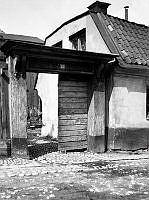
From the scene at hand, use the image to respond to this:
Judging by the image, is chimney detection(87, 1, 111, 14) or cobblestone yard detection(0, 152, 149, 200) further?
chimney detection(87, 1, 111, 14)

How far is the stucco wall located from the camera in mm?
10273

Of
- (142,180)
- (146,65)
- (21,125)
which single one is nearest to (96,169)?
(142,180)

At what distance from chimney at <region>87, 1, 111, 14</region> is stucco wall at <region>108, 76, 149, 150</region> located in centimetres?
329

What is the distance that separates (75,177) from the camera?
648 cm

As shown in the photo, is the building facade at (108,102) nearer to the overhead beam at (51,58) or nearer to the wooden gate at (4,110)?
the overhead beam at (51,58)

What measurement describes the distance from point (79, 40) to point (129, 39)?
2385 millimetres

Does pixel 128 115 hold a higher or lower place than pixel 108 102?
lower

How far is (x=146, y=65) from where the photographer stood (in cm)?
1055

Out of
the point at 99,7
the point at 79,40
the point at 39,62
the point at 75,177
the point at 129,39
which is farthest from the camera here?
the point at 79,40

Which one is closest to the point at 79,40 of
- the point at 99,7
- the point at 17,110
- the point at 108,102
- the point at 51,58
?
the point at 99,7

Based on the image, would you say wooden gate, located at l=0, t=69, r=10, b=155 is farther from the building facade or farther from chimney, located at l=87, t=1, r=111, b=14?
chimney, located at l=87, t=1, r=111, b=14

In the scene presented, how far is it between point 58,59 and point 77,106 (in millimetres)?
2051

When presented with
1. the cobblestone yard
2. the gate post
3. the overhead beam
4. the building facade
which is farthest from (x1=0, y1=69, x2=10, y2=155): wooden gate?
the building facade

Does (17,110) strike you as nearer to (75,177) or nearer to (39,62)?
(39,62)
